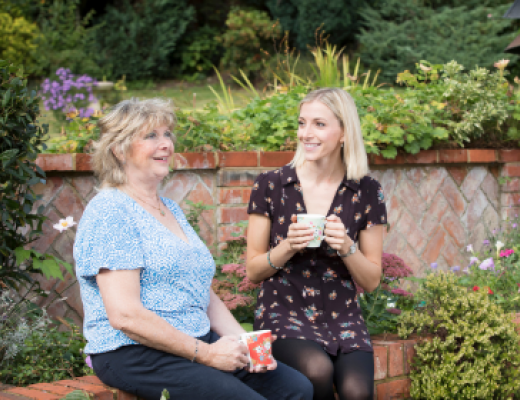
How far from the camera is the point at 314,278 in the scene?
2.35 meters

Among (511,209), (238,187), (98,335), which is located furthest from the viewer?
(511,209)

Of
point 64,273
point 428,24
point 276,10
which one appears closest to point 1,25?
point 276,10

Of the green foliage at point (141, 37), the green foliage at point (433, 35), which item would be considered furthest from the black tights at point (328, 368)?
the green foliage at point (141, 37)

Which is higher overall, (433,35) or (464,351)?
(433,35)

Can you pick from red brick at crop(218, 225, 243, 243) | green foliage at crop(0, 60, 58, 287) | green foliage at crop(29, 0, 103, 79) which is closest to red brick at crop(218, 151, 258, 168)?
red brick at crop(218, 225, 243, 243)

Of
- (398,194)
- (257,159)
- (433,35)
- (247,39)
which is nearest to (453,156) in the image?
Result: (398,194)

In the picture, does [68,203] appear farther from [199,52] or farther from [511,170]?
[199,52]

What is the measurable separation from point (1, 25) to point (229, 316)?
11247mm

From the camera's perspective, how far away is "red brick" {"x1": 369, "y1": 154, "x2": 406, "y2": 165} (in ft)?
13.0

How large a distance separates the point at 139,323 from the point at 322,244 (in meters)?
0.94

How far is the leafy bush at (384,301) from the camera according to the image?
8.83 feet

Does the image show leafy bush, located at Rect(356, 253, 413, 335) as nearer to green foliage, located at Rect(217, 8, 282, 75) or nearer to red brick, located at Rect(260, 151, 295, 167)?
red brick, located at Rect(260, 151, 295, 167)

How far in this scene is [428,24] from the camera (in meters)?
11.2

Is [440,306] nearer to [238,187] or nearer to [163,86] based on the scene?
[238,187]
